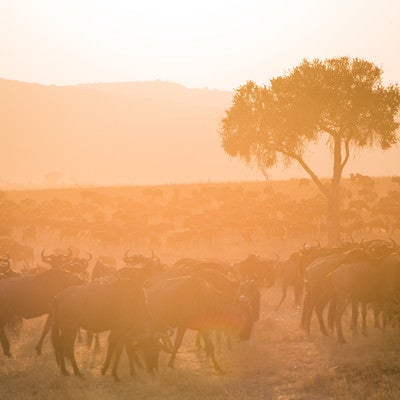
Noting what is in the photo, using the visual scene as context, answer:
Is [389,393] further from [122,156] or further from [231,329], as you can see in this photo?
[122,156]

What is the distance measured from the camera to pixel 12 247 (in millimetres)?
32188

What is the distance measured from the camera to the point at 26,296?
47.5 ft

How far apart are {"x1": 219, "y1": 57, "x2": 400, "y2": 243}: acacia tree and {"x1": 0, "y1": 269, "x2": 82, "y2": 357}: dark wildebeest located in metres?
17.5

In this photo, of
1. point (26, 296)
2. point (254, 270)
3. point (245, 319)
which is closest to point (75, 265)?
point (26, 296)

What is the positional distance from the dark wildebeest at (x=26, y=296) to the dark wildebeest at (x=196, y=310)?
2.83m

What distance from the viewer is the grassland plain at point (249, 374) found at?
1109cm

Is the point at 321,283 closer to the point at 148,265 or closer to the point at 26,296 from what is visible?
the point at 148,265

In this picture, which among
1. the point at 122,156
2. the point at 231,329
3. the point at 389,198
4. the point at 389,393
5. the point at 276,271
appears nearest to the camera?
the point at 389,393

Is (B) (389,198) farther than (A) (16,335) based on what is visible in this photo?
Yes

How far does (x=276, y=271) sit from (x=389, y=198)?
20796mm

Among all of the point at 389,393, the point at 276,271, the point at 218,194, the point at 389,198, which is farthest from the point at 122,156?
the point at 389,393

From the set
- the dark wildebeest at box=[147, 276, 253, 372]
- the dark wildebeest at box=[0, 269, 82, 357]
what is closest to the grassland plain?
the dark wildebeest at box=[147, 276, 253, 372]

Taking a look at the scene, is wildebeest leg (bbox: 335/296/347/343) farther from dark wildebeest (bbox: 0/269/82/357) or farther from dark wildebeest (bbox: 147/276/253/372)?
dark wildebeest (bbox: 0/269/82/357)

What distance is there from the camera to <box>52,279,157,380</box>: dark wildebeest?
41.1ft
